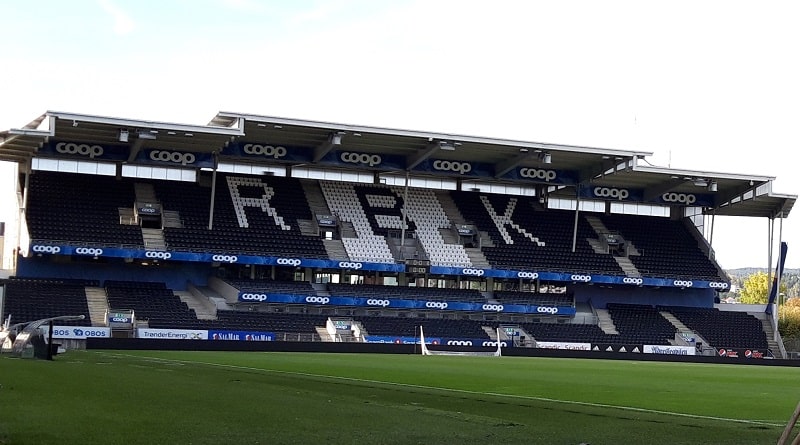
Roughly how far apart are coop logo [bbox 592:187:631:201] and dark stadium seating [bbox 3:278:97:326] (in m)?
33.8

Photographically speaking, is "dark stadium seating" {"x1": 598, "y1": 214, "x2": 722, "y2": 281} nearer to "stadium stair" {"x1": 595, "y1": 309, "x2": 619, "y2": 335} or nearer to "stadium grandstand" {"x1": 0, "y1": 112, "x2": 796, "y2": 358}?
"stadium grandstand" {"x1": 0, "y1": 112, "x2": 796, "y2": 358}

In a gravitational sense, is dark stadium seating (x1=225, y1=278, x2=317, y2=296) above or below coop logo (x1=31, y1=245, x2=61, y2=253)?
below

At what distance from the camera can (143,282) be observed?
6525 centimetres

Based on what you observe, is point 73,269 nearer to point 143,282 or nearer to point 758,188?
point 143,282

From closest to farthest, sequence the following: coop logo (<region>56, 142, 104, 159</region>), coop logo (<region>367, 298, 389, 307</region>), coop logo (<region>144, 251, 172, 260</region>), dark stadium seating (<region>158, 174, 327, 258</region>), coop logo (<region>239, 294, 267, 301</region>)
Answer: coop logo (<region>144, 251, 172, 260</region>), coop logo (<region>56, 142, 104, 159</region>), coop logo (<region>239, 294, 267, 301</region>), dark stadium seating (<region>158, 174, 327, 258</region>), coop logo (<region>367, 298, 389, 307</region>)

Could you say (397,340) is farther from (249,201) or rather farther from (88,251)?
(88,251)

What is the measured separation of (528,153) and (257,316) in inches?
726

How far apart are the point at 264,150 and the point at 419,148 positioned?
9.03 meters

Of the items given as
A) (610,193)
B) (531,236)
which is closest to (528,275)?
(531,236)

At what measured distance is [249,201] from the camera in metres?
69.7

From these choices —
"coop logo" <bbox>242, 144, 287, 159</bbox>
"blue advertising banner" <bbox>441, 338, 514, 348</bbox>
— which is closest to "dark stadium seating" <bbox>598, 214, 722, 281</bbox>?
"blue advertising banner" <bbox>441, 338, 514, 348</bbox>

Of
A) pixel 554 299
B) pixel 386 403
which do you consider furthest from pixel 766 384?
pixel 554 299

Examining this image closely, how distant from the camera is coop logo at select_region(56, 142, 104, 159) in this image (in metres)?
62.9

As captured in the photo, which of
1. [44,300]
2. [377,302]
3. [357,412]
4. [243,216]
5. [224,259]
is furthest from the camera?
[243,216]
